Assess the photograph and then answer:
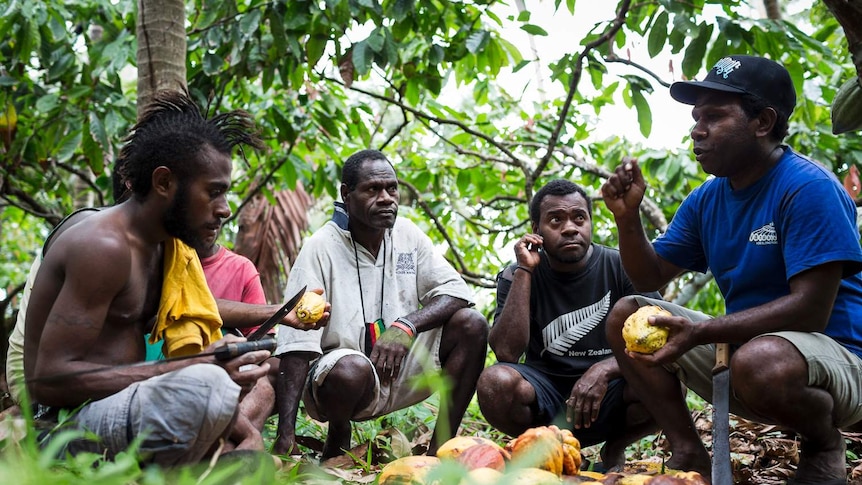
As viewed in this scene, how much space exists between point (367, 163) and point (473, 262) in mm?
3384

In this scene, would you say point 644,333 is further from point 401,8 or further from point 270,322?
point 401,8

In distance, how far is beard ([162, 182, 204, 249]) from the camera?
2.48 m

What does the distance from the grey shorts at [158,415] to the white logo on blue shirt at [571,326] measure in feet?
5.59

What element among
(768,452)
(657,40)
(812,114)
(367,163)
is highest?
(657,40)

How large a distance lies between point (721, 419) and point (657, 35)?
195cm

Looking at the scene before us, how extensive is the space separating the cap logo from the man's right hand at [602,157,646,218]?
0.43 meters

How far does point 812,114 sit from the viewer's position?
4.41m

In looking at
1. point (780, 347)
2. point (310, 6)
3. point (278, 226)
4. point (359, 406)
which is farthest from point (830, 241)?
point (278, 226)

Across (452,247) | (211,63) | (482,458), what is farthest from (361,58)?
(482,458)

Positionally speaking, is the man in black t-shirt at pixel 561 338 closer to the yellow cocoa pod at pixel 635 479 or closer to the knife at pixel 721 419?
the knife at pixel 721 419

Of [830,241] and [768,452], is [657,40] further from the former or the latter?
[768,452]

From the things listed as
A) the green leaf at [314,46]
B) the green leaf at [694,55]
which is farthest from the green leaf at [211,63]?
the green leaf at [694,55]

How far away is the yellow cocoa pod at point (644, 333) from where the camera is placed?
2.65 metres

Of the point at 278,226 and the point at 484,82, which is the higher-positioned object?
the point at 484,82
